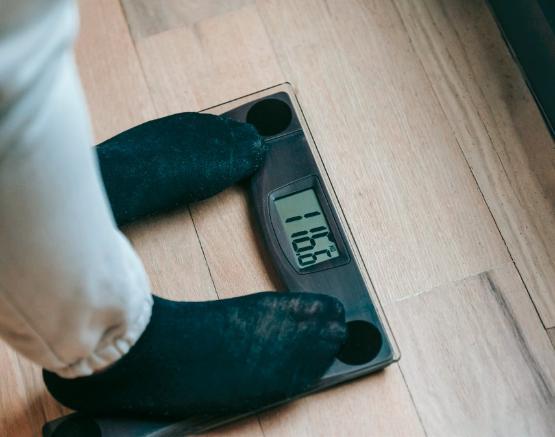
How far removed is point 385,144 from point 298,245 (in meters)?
0.19

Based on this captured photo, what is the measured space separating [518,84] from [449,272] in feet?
0.97

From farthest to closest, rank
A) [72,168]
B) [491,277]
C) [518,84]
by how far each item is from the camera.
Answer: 1. [518,84]
2. [491,277]
3. [72,168]

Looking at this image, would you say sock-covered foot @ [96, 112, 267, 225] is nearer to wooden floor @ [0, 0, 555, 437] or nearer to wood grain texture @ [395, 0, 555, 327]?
wooden floor @ [0, 0, 555, 437]

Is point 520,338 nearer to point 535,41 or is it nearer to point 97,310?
point 535,41

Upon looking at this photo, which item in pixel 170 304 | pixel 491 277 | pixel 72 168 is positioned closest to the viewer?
pixel 72 168

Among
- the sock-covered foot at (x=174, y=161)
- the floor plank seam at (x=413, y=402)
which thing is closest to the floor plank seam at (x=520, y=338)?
the floor plank seam at (x=413, y=402)

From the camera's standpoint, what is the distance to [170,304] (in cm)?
80

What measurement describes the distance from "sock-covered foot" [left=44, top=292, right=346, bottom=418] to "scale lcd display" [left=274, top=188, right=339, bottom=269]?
8 centimetres

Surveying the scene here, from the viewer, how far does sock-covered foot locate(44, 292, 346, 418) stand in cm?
79

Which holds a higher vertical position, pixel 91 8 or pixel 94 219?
pixel 91 8

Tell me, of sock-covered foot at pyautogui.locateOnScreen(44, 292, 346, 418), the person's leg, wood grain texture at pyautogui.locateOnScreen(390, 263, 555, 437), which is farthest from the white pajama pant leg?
wood grain texture at pyautogui.locateOnScreen(390, 263, 555, 437)

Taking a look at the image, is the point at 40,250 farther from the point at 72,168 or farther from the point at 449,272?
the point at 449,272

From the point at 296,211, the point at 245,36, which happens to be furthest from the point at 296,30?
the point at 296,211

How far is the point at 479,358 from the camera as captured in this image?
0.88 metres
